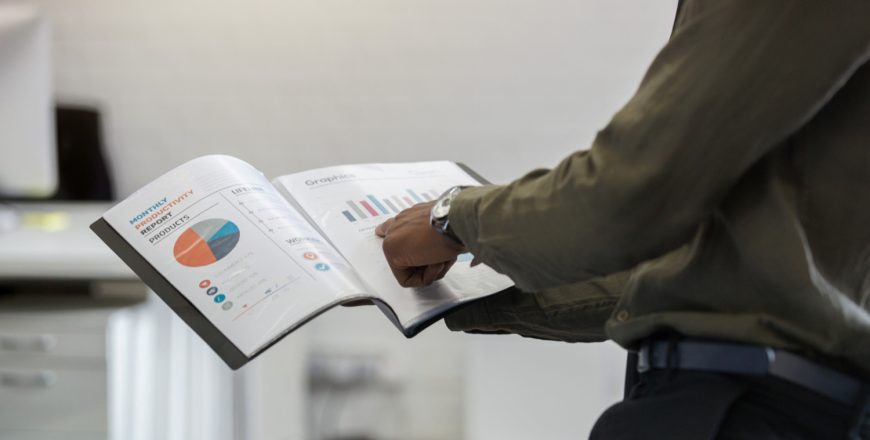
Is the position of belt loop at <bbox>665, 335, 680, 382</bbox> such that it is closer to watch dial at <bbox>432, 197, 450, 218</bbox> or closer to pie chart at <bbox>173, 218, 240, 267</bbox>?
watch dial at <bbox>432, 197, 450, 218</bbox>

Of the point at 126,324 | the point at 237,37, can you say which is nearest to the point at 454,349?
the point at 126,324

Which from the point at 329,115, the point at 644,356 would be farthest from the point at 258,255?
the point at 329,115

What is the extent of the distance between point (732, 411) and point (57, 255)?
1887mm

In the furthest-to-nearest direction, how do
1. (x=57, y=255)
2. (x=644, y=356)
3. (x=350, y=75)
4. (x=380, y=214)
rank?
(x=350, y=75)
(x=57, y=255)
(x=380, y=214)
(x=644, y=356)

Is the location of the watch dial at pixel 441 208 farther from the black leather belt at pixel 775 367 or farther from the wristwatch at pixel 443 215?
the black leather belt at pixel 775 367

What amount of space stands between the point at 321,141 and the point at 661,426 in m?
2.10

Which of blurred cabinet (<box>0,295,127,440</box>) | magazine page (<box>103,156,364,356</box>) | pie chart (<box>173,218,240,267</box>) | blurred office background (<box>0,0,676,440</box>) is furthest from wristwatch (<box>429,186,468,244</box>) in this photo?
blurred cabinet (<box>0,295,127,440</box>)

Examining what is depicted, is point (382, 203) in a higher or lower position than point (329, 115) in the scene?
higher

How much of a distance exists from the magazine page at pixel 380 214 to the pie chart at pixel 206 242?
0.13 meters

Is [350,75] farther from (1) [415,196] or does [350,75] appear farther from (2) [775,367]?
(2) [775,367]

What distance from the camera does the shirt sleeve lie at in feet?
2.02

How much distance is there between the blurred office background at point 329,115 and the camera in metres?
2.41

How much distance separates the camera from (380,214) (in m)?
1.08

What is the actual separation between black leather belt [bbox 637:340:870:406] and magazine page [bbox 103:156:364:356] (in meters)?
0.34
